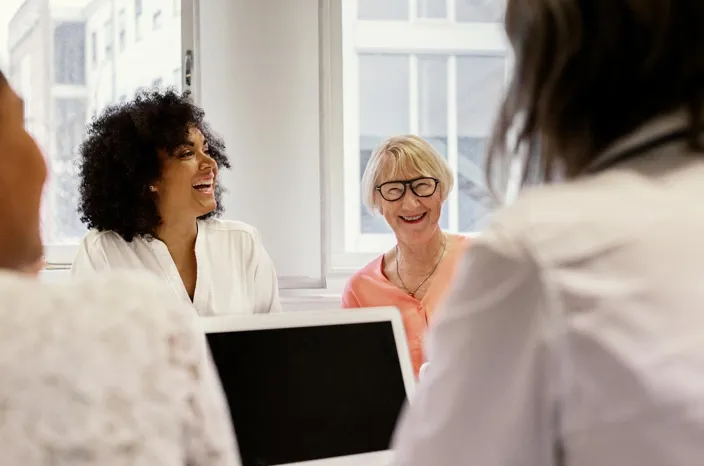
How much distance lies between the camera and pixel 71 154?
273 centimetres

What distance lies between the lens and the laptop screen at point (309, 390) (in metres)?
1.04

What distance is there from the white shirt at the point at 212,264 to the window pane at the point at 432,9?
1370 millimetres

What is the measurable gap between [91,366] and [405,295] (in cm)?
152

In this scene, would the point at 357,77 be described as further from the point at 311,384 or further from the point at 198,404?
the point at 198,404

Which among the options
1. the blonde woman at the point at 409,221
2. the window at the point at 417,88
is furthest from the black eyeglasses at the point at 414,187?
the window at the point at 417,88

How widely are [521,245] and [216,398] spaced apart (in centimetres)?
31

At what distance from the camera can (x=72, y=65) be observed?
279cm

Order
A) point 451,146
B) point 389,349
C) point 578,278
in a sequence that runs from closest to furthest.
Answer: point 578,278, point 389,349, point 451,146

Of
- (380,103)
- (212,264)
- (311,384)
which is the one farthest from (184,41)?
(311,384)

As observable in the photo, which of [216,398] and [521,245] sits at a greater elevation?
[521,245]

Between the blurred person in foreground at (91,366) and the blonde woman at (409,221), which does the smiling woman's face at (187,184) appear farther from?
the blurred person in foreground at (91,366)

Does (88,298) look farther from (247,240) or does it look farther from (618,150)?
(247,240)

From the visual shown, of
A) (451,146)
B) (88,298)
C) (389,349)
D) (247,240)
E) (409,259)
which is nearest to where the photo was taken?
(88,298)

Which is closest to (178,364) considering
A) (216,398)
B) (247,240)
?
(216,398)
